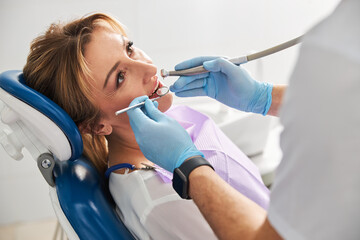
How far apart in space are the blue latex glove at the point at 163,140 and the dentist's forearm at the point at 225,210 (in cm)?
10

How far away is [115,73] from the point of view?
117 cm

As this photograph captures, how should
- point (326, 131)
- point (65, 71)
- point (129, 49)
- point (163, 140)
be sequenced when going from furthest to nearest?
point (129, 49), point (65, 71), point (163, 140), point (326, 131)

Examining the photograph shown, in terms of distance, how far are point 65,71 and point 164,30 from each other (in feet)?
4.19

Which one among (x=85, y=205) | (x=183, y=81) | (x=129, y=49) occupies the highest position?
(x=129, y=49)

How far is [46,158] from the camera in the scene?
42.1 inches

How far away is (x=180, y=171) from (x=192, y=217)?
0.28 meters

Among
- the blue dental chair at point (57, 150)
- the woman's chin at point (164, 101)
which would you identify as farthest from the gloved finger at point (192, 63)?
the blue dental chair at point (57, 150)

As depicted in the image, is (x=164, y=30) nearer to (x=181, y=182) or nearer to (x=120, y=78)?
(x=120, y=78)

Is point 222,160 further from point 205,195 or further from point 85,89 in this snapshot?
point 85,89

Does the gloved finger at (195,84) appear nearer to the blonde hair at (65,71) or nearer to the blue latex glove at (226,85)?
the blue latex glove at (226,85)

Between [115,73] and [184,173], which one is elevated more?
[115,73]

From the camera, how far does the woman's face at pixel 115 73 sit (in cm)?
115

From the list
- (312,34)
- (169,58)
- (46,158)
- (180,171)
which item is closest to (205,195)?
(180,171)

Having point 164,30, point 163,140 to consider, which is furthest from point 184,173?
point 164,30
